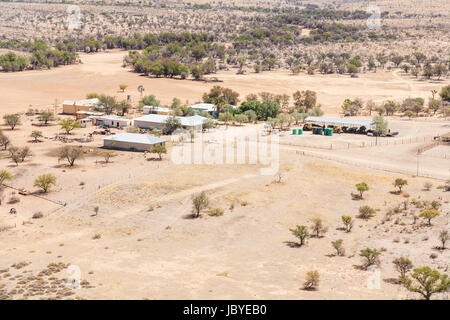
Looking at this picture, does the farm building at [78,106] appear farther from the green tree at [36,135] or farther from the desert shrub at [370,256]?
the desert shrub at [370,256]

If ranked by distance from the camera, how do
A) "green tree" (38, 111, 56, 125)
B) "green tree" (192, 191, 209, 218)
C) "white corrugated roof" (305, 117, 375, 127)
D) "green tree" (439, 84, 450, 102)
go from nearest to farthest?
"green tree" (192, 191, 209, 218) → "white corrugated roof" (305, 117, 375, 127) → "green tree" (38, 111, 56, 125) → "green tree" (439, 84, 450, 102)

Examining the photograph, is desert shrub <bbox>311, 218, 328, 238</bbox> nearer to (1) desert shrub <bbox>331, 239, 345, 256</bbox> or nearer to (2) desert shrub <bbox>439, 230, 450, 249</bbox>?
(1) desert shrub <bbox>331, 239, 345, 256</bbox>

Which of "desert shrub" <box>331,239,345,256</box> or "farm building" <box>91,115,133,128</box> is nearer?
"desert shrub" <box>331,239,345,256</box>

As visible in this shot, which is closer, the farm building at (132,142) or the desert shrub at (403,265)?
the desert shrub at (403,265)

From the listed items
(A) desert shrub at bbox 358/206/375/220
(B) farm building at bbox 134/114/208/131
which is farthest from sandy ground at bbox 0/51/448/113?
(A) desert shrub at bbox 358/206/375/220

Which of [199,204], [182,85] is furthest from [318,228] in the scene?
[182,85]

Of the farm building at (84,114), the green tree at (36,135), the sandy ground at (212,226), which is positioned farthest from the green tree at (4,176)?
the farm building at (84,114)

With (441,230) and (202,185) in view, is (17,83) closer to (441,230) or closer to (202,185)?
(202,185)
